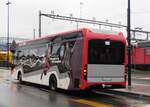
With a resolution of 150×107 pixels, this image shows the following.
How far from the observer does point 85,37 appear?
55.0 feet

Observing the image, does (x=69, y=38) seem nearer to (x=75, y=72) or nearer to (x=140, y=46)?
(x=75, y=72)

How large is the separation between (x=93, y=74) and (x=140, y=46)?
33.3m

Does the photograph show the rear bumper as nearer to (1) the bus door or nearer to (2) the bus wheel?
(1) the bus door

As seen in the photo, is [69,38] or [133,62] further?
[133,62]

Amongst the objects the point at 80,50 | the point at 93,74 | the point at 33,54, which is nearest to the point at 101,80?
the point at 93,74

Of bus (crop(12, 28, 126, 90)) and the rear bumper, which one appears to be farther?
bus (crop(12, 28, 126, 90))

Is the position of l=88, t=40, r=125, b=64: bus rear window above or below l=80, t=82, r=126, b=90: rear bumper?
above

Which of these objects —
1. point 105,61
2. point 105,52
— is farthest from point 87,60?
point 105,52

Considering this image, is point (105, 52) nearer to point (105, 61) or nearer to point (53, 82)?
point (105, 61)

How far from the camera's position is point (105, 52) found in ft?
57.2

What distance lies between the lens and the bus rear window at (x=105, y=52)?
17.0m

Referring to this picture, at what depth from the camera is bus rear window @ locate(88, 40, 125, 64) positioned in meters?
17.0

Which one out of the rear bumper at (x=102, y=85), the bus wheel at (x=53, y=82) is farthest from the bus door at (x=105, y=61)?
the bus wheel at (x=53, y=82)

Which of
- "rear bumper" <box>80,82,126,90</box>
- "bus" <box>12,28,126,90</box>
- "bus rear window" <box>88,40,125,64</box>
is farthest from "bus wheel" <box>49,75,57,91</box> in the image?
"bus rear window" <box>88,40,125,64</box>
